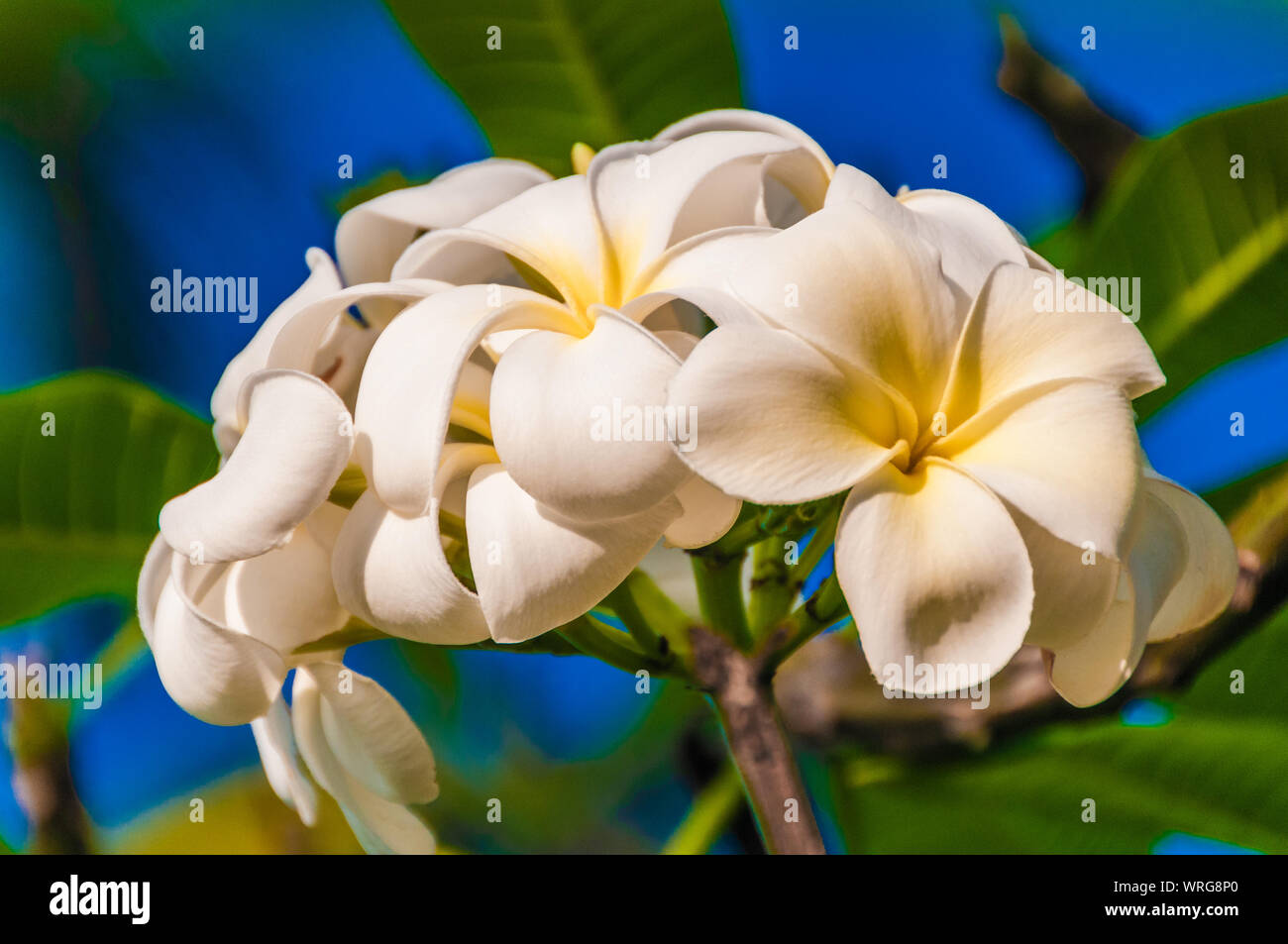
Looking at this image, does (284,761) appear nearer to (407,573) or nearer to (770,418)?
(407,573)

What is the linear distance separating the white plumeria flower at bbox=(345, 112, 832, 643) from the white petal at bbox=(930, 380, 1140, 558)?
9cm

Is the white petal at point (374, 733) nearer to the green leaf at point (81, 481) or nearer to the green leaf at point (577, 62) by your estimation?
the green leaf at point (81, 481)

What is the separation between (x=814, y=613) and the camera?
457 millimetres

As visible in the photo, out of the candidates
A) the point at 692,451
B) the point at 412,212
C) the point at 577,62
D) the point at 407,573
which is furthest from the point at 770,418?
the point at 577,62

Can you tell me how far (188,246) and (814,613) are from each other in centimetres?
49

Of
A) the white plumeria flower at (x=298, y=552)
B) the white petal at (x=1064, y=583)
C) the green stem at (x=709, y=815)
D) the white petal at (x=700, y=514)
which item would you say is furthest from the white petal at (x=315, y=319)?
the green stem at (x=709, y=815)

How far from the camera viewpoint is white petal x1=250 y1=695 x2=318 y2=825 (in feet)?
1.43

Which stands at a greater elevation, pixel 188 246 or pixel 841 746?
pixel 188 246

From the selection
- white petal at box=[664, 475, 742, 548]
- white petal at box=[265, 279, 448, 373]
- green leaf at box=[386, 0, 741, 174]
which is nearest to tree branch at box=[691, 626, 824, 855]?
white petal at box=[664, 475, 742, 548]

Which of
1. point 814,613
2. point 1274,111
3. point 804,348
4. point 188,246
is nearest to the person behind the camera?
point 804,348

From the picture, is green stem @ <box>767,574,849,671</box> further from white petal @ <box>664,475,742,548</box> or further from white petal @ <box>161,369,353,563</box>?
white petal @ <box>161,369,353,563</box>

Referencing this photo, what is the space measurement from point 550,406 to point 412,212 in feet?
0.62
